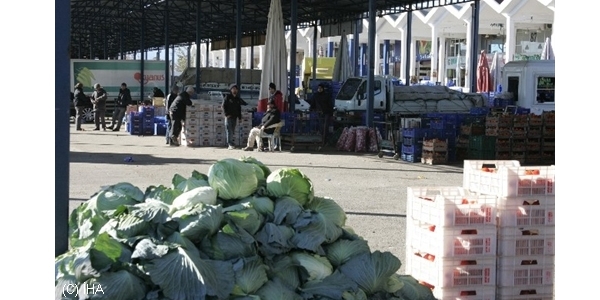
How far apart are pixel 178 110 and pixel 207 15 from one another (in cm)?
2593

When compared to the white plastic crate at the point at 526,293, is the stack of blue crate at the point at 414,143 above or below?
above

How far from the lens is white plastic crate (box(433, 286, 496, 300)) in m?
A: 6.50

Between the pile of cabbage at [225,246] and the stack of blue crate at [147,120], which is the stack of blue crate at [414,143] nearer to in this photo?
the stack of blue crate at [147,120]

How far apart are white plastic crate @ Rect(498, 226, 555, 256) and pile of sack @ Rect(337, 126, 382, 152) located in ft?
51.0

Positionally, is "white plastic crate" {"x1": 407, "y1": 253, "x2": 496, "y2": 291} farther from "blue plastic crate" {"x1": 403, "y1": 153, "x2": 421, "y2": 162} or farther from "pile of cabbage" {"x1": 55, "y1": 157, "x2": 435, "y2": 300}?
"blue plastic crate" {"x1": 403, "y1": 153, "x2": 421, "y2": 162}

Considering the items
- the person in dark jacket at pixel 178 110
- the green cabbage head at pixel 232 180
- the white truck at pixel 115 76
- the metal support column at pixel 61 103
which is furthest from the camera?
the white truck at pixel 115 76

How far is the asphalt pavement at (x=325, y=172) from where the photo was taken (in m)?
11.2

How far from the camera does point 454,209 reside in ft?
21.3

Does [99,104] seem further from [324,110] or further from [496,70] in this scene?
[496,70]

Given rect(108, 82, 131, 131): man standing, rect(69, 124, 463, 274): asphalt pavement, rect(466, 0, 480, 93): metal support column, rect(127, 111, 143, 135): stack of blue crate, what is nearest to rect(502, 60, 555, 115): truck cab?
rect(466, 0, 480, 93): metal support column

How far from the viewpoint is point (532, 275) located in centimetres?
681

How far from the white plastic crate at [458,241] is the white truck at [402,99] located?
22.6m

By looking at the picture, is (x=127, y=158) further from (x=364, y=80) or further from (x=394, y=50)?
(x=394, y=50)

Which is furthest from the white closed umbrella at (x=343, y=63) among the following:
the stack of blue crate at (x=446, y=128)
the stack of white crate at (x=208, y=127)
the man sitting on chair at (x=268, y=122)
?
the stack of blue crate at (x=446, y=128)
